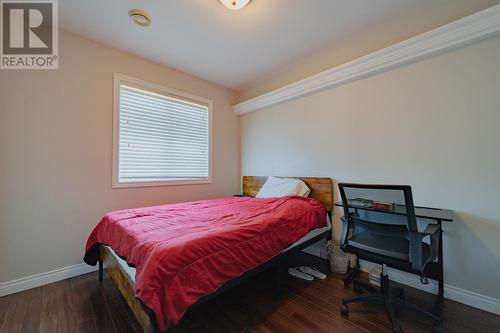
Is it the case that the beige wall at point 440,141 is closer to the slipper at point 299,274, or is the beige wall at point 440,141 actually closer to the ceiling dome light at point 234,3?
the slipper at point 299,274

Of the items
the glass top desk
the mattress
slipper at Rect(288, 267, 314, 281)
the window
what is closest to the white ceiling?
the window

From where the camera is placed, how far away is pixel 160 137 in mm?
2861

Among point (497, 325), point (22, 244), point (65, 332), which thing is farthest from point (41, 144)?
point (497, 325)

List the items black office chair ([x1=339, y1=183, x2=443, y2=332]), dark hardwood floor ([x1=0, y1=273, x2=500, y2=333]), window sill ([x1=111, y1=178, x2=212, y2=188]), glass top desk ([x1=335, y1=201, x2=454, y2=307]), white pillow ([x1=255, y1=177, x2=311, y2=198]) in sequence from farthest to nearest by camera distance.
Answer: white pillow ([x1=255, y1=177, x2=311, y2=198]) < window sill ([x1=111, y1=178, x2=212, y2=188]) < glass top desk ([x1=335, y1=201, x2=454, y2=307]) < dark hardwood floor ([x1=0, y1=273, x2=500, y2=333]) < black office chair ([x1=339, y1=183, x2=443, y2=332])

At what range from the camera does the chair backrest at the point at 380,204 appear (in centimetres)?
134

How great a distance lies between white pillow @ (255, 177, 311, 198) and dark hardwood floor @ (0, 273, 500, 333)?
1080 mm

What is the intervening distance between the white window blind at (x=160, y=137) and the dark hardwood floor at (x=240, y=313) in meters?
1.25

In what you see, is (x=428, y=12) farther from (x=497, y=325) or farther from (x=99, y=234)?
(x=99, y=234)

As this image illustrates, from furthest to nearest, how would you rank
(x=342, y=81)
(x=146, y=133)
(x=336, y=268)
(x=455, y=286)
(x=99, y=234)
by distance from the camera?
(x=146, y=133), (x=342, y=81), (x=336, y=268), (x=99, y=234), (x=455, y=286)

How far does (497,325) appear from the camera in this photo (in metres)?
1.48

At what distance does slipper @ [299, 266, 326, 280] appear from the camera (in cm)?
215

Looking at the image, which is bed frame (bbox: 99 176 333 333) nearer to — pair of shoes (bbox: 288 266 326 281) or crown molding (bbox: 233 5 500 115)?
pair of shoes (bbox: 288 266 326 281)

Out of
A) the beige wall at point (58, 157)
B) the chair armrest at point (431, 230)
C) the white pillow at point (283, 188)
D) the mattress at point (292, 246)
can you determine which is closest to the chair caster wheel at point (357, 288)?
the mattress at point (292, 246)

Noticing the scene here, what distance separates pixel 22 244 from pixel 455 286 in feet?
13.0
